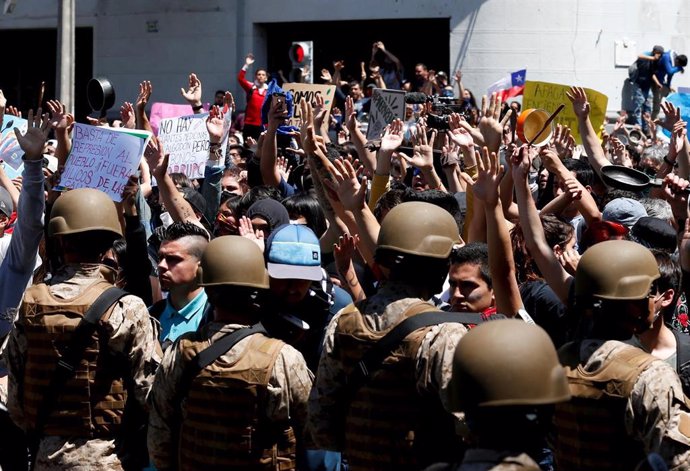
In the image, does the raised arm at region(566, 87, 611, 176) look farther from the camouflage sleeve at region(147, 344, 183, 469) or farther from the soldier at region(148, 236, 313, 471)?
the camouflage sleeve at region(147, 344, 183, 469)

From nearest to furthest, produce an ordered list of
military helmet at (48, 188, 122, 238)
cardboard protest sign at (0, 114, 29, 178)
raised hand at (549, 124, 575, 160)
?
military helmet at (48, 188, 122, 238) → raised hand at (549, 124, 575, 160) → cardboard protest sign at (0, 114, 29, 178)

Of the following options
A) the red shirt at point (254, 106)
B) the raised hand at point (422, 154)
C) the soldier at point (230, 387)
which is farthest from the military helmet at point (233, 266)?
the red shirt at point (254, 106)

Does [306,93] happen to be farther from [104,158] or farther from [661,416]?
[661,416]

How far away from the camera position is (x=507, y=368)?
2938mm

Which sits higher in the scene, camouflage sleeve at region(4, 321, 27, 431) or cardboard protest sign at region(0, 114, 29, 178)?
cardboard protest sign at region(0, 114, 29, 178)

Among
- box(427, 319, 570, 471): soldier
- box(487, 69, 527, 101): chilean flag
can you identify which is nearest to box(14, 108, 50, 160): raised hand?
box(427, 319, 570, 471): soldier

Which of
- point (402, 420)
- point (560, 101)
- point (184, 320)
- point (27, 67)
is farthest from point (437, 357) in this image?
point (27, 67)

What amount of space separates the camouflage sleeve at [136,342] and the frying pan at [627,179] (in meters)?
3.24

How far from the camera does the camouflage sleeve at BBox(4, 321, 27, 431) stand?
490 cm

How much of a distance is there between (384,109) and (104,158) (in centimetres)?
363

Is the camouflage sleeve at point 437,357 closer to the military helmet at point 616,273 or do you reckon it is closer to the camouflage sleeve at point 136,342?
the military helmet at point 616,273

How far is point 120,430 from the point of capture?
4789 mm

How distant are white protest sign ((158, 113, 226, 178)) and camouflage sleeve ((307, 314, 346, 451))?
15.1 ft

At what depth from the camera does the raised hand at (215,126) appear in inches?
354
